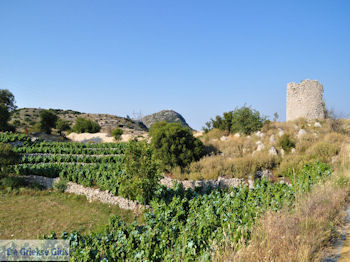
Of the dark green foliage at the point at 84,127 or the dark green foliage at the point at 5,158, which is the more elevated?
the dark green foliage at the point at 84,127

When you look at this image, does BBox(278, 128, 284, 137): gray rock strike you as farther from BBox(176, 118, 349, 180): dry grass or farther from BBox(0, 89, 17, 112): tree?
BBox(0, 89, 17, 112): tree

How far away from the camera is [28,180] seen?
→ 45.1 feet

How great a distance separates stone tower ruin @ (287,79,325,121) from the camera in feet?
62.8

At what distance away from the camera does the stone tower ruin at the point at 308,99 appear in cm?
1914

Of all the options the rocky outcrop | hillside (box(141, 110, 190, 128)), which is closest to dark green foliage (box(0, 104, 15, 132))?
the rocky outcrop

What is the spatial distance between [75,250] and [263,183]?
6.22 m

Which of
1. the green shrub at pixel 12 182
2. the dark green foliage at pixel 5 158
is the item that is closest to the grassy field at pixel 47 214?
the green shrub at pixel 12 182

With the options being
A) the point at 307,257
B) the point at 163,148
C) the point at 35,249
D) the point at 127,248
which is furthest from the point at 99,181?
the point at 307,257

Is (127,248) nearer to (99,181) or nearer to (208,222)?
(208,222)

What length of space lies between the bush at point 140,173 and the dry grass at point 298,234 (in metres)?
5.17

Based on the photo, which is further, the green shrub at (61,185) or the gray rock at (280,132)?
the gray rock at (280,132)

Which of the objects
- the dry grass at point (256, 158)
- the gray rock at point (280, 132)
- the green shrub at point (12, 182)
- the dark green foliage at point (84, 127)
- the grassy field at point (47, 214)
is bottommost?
the grassy field at point (47, 214)

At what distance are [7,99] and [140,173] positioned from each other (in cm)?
5047

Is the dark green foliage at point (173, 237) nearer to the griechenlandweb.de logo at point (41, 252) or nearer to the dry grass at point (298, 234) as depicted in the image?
the griechenlandweb.de logo at point (41, 252)
